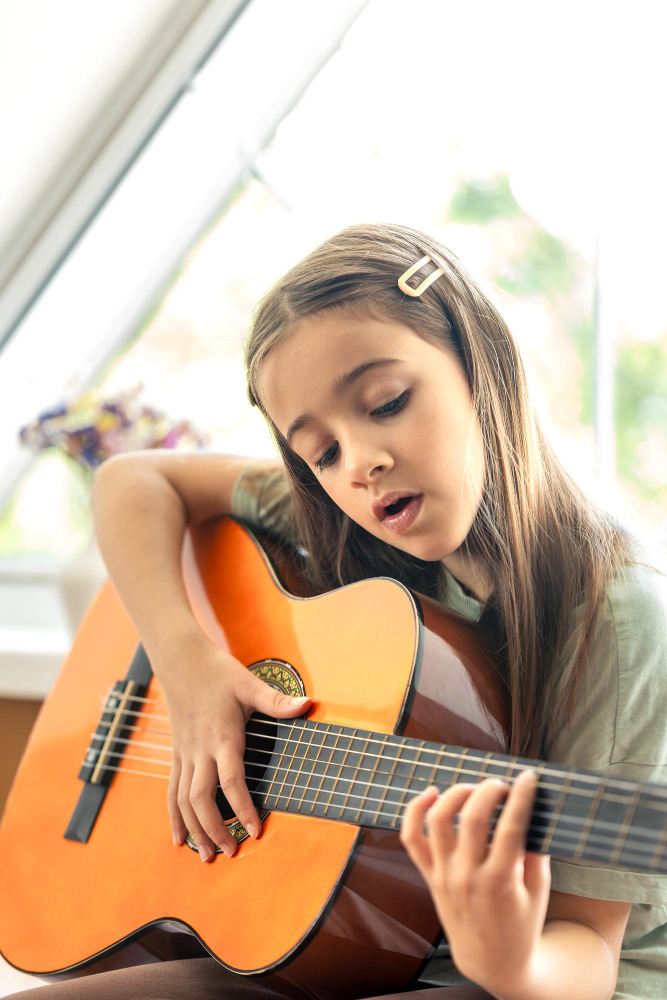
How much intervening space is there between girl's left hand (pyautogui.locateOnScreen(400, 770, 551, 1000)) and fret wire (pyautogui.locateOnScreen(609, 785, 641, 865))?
0.05 metres

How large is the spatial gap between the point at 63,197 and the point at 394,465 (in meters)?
1.19

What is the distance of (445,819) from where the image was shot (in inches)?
20.4

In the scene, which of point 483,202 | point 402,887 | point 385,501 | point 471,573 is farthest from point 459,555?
point 483,202

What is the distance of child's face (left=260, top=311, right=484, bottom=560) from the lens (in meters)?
0.74

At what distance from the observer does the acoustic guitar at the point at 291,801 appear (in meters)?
0.60

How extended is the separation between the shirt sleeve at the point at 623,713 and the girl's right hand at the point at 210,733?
0.24 m

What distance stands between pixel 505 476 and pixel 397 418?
0.12m

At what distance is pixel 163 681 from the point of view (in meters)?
0.89

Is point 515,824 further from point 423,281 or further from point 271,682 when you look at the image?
point 423,281

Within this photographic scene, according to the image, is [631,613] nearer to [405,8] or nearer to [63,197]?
[405,8]

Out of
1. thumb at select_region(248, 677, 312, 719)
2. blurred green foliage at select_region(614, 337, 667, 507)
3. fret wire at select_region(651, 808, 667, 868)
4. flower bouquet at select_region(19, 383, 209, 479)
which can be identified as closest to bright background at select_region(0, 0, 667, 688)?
blurred green foliage at select_region(614, 337, 667, 507)

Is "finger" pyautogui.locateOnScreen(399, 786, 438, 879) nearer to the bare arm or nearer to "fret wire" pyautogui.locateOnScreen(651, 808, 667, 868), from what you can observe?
"fret wire" pyautogui.locateOnScreen(651, 808, 667, 868)

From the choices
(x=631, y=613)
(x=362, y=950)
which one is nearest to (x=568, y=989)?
(x=362, y=950)

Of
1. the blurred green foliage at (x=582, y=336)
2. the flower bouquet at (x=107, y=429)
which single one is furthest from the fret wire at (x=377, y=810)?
the blurred green foliage at (x=582, y=336)
